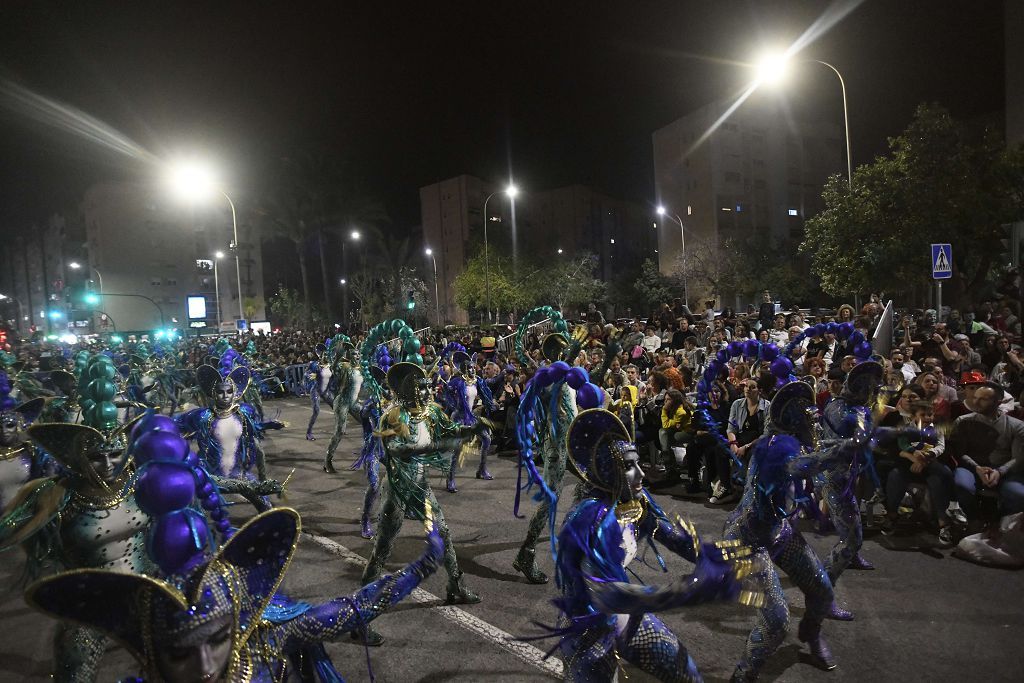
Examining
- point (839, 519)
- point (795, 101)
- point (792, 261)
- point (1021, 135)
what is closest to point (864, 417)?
point (839, 519)

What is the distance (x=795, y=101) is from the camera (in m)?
47.8

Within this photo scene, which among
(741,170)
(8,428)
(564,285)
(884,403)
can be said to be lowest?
(884,403)

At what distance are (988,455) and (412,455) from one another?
5716 mm

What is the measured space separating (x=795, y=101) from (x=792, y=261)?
1934 centimetres

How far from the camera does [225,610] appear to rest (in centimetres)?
194

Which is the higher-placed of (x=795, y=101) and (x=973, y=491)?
(x=795, y=101)

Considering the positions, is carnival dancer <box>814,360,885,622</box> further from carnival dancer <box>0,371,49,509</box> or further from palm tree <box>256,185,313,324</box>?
palm tree <box>256,185,313,324</box>

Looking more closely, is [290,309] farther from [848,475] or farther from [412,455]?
[848,475]

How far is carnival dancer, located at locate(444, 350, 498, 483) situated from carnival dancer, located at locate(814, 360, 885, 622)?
14.0 feet

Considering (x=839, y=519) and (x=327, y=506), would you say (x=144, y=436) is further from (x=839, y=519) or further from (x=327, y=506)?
(x=327, y=506)

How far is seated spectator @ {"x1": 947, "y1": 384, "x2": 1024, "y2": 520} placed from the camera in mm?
5773

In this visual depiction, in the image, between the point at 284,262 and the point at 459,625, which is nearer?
the point at 459,625

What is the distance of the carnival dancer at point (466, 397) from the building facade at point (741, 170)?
35.3 meters

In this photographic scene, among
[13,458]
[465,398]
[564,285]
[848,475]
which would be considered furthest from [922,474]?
[564,285]
